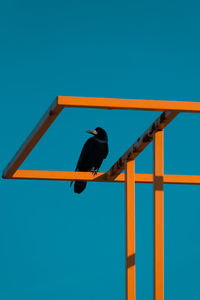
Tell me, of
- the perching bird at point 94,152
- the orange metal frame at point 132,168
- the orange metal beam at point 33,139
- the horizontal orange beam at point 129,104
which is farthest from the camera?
the perching bird at point 94,152

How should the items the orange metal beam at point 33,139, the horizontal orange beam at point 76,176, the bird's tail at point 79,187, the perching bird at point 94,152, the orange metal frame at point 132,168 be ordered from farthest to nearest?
the perching bird at point 94,152, the bird's tail at point 79,187, the horizontal orange beam at point 76,176, the orange metal beam at point 33,139, the orange metal frame at point 132,168

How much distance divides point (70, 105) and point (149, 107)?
1.47ft

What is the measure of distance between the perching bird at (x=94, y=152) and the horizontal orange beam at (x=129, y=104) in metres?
4.59

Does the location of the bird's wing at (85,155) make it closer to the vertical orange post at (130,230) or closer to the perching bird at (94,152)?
the perching bird at (94,152)

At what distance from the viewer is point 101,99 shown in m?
4.04

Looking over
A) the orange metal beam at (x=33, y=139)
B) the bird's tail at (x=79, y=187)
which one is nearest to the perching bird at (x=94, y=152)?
the bird's tail at (x=79, y=187)

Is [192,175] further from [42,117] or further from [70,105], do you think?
[70,105]

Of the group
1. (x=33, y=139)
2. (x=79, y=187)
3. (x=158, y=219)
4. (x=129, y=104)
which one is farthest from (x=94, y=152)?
(x=129, y=104)

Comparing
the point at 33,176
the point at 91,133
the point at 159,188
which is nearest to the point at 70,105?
the point at 159,188

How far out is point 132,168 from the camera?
5.32 metres

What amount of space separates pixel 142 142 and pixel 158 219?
0.74 meters

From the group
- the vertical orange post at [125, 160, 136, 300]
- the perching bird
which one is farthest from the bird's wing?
the vertical orange post at [125, 160, 136, 300]

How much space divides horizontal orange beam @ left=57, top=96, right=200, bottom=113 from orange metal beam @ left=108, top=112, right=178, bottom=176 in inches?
7.5

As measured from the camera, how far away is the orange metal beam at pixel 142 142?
14.8ft
